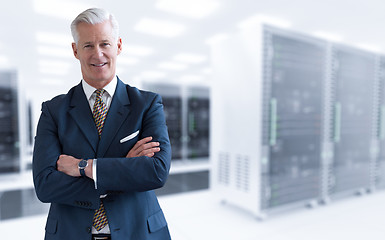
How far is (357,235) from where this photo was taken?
2.51 meters

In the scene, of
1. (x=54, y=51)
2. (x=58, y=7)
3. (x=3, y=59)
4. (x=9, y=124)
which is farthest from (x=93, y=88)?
(x=3, y=59)

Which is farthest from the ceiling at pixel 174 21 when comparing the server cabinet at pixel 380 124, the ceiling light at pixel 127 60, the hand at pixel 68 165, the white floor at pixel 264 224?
the hand at pixel 68 165

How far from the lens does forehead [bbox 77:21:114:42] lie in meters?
0.98

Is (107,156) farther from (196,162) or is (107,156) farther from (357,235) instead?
(196,162)

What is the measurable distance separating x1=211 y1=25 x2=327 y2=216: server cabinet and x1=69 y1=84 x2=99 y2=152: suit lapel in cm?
200

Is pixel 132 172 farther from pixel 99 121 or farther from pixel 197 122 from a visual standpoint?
pixel 197 122

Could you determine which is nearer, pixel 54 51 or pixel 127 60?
pixel 54 51

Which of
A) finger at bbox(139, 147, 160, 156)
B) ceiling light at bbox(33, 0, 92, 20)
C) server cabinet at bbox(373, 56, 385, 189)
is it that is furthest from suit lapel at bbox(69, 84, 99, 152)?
server cabinet at bbox(373, 56, 385, 189)

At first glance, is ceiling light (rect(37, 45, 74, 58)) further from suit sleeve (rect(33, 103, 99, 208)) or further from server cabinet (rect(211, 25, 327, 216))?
suit sleeve (rect(33, 103, 99, 208))

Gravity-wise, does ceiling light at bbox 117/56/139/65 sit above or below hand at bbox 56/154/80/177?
above

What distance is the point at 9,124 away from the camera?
15.1 feet

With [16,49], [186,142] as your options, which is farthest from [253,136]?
[16,49]

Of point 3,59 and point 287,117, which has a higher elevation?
point 3,59

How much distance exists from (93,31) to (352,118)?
3803 mm
